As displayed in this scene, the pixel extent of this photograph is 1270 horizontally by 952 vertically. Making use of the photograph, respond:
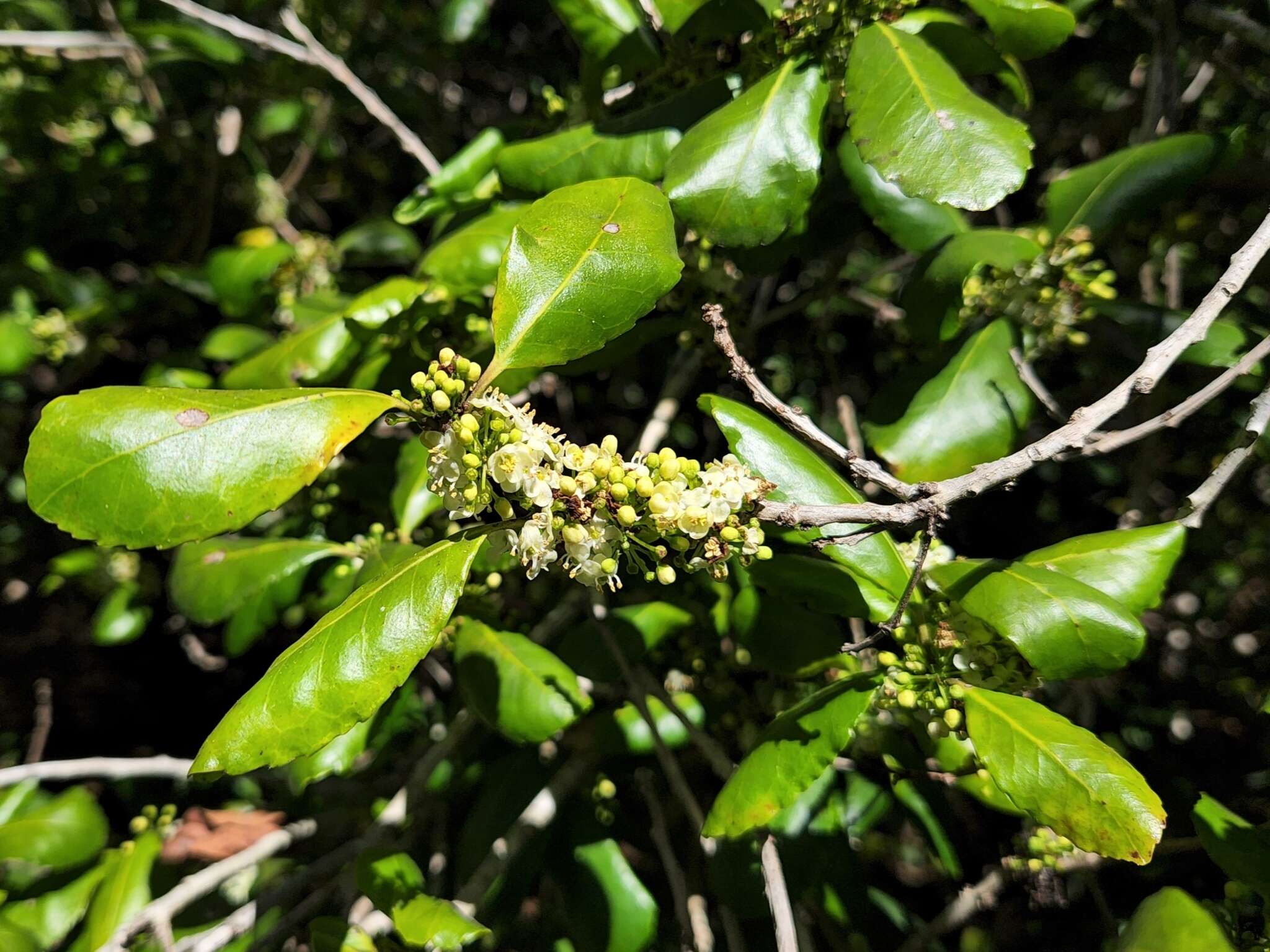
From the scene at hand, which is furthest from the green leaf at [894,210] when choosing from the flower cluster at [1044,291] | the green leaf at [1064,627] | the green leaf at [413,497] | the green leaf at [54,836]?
the green leaf at [54,836]

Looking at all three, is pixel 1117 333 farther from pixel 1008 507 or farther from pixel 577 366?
pixel 577 366

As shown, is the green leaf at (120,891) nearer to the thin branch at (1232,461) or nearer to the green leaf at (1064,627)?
the green leaf at (1064,627)

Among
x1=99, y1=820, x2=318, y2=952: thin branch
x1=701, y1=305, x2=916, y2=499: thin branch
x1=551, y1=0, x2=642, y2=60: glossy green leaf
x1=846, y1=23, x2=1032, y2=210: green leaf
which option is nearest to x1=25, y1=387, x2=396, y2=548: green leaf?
x1=701, y1=305, x2=916, y2=499: thin branch

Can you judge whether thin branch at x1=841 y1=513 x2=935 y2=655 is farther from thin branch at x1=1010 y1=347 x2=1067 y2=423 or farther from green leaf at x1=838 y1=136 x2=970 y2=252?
green leaf at x1=838 y1=136 x2=970 y2=252

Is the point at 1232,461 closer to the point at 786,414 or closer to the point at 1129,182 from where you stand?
the point at 1129,182

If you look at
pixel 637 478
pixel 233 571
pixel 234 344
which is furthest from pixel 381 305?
pixel 637 478

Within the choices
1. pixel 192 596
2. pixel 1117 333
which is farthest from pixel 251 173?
pixel 1117 333

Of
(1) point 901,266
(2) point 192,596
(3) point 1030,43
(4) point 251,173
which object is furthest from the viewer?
(4) point 251,173
